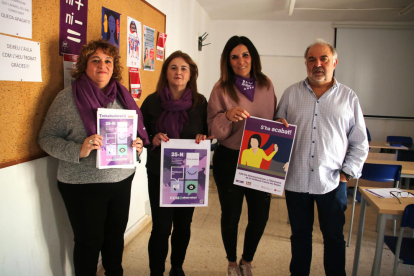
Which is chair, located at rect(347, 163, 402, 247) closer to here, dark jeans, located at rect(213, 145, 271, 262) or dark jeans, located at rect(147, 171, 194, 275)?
dark jeans, located at rect(213, 145, 271, 262)

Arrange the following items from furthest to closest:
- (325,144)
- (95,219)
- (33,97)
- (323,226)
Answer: (323,226) → (325,144) → (95,219) → (33,97)

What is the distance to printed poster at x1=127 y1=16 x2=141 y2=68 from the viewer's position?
7.74 ft

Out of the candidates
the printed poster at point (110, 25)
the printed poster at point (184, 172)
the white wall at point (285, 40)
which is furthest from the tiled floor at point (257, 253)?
the white wall at point (285, 40)

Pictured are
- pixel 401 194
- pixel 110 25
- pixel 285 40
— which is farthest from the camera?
pixel 285 40

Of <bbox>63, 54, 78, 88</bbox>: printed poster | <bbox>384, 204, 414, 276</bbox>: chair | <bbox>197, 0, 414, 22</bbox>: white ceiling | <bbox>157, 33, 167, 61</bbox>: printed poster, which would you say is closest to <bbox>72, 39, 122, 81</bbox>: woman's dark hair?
<bbox>63, 54, 78, 88</bbox>: printed poster

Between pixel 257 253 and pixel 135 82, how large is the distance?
6.01 feet

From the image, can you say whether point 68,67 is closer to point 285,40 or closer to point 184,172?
point 184,172

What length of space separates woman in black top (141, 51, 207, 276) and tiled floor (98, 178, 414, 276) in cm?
56

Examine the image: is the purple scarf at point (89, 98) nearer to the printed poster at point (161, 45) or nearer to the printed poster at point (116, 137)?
the printed poster at point (116, 137)

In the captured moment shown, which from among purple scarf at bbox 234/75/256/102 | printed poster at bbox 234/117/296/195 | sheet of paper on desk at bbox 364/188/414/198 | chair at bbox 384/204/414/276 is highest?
purple scarf at bbox 234/75/256/102

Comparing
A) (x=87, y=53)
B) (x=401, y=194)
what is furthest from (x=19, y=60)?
(x=401, y=194)

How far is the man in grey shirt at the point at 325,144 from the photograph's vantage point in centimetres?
165

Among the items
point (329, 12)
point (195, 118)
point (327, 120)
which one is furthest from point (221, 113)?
point (329, 12)

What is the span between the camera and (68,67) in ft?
5.39
